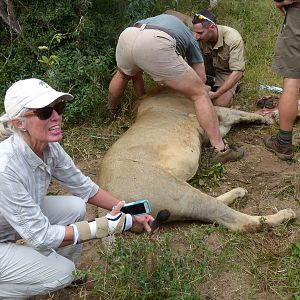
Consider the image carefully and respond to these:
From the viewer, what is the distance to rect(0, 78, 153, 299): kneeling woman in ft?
8.74

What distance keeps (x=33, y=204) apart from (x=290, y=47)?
275 cm

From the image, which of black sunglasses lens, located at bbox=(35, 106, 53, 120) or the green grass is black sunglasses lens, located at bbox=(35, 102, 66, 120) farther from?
the green grass

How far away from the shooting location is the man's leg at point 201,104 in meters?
4.57

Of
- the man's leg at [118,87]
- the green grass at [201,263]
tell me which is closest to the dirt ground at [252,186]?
the green grass at [201,263]

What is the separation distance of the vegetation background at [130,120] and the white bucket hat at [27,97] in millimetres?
838

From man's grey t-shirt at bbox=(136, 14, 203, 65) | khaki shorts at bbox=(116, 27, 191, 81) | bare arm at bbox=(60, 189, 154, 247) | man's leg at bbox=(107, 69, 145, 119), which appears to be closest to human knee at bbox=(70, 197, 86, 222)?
bare arm at bbox=(60, 189, 154, 247)

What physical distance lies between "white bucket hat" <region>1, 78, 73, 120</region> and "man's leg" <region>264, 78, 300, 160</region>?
2415 millimetres

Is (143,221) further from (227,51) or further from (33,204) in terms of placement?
(227,51)

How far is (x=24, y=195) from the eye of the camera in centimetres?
269

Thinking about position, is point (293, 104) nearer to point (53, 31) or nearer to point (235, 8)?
point (53, 31)

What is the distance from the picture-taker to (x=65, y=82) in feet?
17.7

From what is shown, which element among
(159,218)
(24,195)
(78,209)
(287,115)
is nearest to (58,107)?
(24,195)

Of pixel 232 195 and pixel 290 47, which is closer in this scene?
pixel 232 195

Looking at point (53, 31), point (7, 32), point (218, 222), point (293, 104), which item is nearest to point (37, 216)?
point (218, 222)
